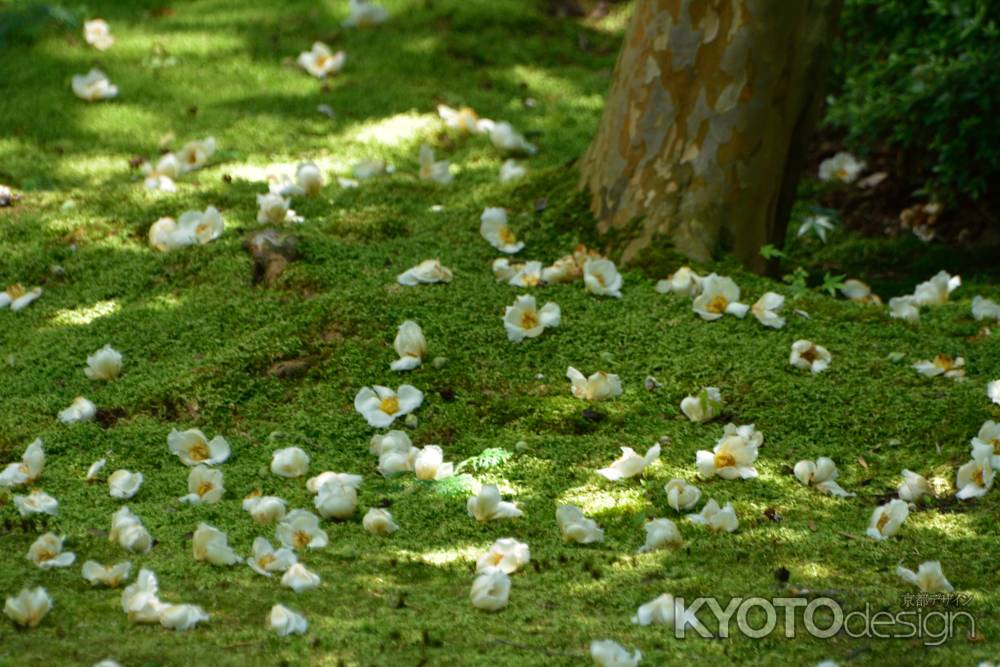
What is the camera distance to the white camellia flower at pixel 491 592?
2.72 metres

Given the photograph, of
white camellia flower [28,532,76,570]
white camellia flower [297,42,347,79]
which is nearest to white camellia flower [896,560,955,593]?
white camellia flower [28,532,76,570]

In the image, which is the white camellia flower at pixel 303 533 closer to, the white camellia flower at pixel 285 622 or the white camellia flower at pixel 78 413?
the white camellia flower at pixel 285 622

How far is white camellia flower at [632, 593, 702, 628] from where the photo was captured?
2672 mm

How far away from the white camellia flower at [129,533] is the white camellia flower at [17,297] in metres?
1.64

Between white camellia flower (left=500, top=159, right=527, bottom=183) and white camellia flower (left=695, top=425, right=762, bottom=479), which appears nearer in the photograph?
white camellia flower (left=695, top=425, right=762, bottom=479)

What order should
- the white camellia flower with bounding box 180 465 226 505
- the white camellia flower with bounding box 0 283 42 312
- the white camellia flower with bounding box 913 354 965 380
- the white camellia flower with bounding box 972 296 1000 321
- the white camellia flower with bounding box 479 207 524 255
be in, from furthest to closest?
1. the white camellia flower with bounding box 479 207 524 255
2. the white camellia flower with bounding box 0 283 42 312
3. the white camellia flower with bounding box 972 296 1000 321
4. the white camellia flower with bounding box 913 354 965 380
5. the white camellia flower with bounding box 180 465 226 505

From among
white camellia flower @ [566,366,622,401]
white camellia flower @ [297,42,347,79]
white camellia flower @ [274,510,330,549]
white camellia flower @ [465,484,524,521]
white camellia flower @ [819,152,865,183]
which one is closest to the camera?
white camellia flower @ [274,510,330,549]

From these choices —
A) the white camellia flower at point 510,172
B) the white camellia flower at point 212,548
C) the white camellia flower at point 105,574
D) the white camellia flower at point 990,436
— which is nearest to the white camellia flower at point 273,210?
the white camellia flower at point 510,172

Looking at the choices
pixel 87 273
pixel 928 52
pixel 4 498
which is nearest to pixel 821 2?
pixel 928 52

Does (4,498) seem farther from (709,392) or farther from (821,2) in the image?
(821,2)

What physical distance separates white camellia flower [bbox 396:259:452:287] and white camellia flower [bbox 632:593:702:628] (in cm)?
189

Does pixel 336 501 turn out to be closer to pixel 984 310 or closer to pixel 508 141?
pixel 984 310

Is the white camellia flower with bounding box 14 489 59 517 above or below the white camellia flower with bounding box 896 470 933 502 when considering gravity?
below

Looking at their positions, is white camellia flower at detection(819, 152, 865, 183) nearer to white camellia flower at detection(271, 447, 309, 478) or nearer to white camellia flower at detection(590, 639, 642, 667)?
white camellia flower at detection(271, 447, 309, 478)
